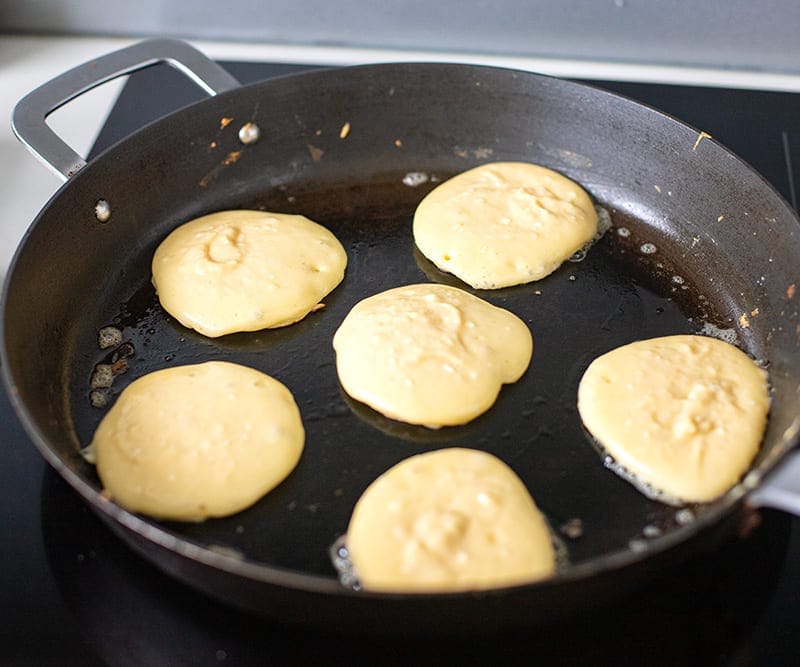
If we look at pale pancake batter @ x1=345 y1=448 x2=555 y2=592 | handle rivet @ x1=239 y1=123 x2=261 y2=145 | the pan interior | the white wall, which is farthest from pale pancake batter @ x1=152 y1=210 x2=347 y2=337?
the white wall

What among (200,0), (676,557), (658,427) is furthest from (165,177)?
(676,557)

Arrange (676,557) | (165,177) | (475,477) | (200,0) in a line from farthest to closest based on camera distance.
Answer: (200,0)
(165,177)
(475,477)
(676,557)

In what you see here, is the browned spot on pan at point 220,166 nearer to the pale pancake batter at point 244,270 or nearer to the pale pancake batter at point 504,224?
the pale pancake batter at point 244,270

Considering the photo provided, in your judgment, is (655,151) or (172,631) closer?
(172,631)

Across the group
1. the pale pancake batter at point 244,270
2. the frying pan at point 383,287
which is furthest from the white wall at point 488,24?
the pale pancake batter at point 244,270

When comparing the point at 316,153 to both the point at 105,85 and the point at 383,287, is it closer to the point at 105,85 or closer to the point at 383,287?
the point at 383,287

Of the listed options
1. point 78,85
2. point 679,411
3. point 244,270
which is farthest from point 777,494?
point 78,85

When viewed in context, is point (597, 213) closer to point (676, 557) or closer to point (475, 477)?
point (475, 477)
